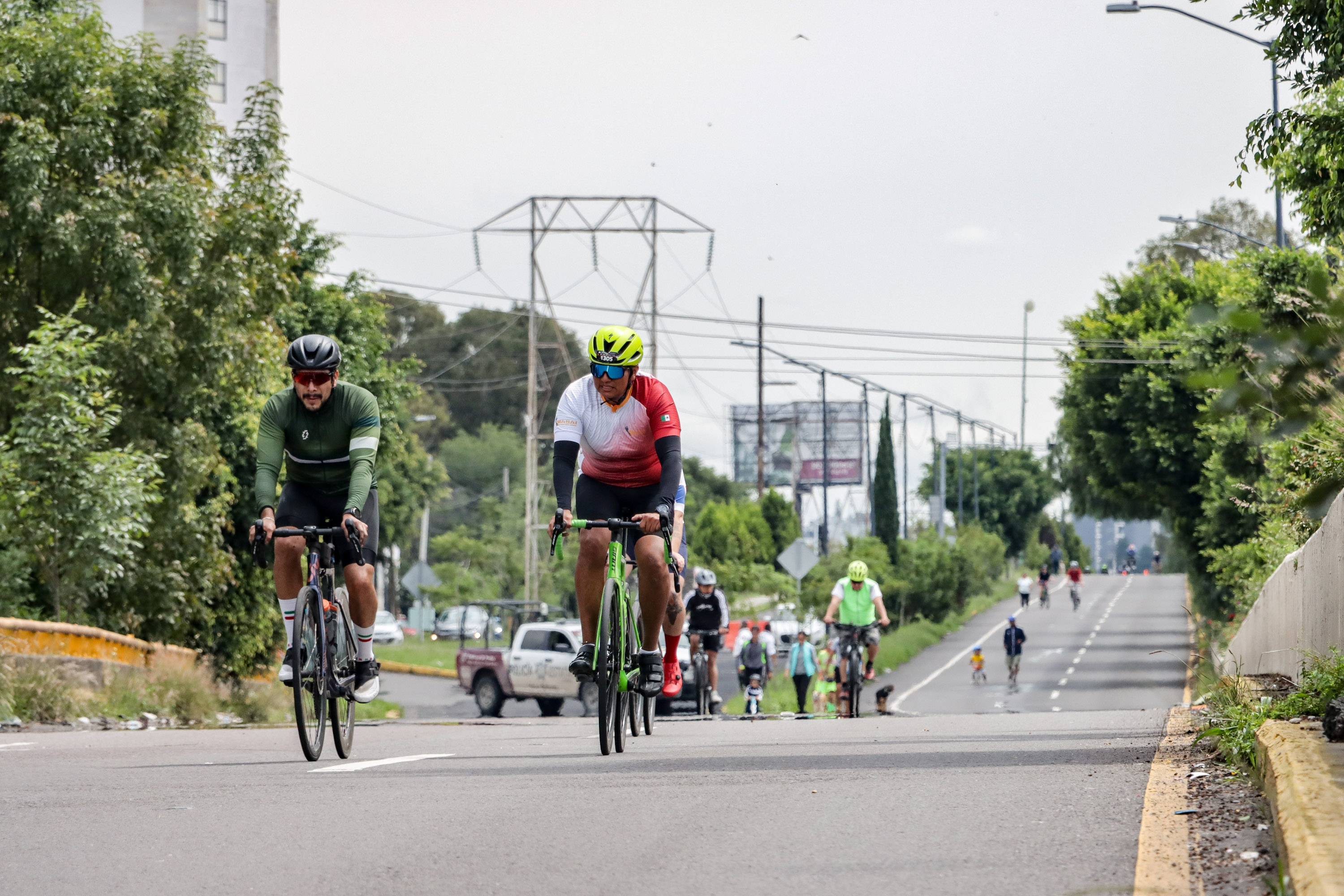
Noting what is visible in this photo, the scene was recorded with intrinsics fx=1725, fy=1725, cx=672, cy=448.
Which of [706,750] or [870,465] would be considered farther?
[870,465]

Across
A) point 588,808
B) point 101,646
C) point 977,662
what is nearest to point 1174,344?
point 977,662

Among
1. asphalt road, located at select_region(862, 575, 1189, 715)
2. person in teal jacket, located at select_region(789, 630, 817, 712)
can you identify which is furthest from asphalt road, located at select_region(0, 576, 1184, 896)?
person in teal jacket, located at select_region(789, 630, 817, 712)

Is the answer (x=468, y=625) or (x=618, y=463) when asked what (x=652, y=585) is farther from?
(x=468, y=625)

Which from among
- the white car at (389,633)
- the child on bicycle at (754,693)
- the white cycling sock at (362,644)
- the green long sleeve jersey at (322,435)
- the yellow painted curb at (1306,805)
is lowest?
the white car at (389,633)

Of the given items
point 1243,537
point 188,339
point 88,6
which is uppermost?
point 88,6

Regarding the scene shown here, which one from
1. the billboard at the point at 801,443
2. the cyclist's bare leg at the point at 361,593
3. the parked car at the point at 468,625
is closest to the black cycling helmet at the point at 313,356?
the cyclist's bare leg at the point at 361,593

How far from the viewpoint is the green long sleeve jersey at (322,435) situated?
842 centimetres

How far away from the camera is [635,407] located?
8.78m

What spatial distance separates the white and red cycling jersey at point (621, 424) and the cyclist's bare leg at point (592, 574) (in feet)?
1.16

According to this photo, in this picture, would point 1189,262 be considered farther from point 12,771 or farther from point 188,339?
point 12,771

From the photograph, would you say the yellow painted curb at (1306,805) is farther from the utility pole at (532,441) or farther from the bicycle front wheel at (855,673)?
the utility pole at (532,441)

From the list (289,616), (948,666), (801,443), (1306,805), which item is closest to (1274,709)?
(1306,805)

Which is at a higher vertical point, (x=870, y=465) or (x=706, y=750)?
(x=870, y=465)

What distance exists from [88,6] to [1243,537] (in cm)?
2541
